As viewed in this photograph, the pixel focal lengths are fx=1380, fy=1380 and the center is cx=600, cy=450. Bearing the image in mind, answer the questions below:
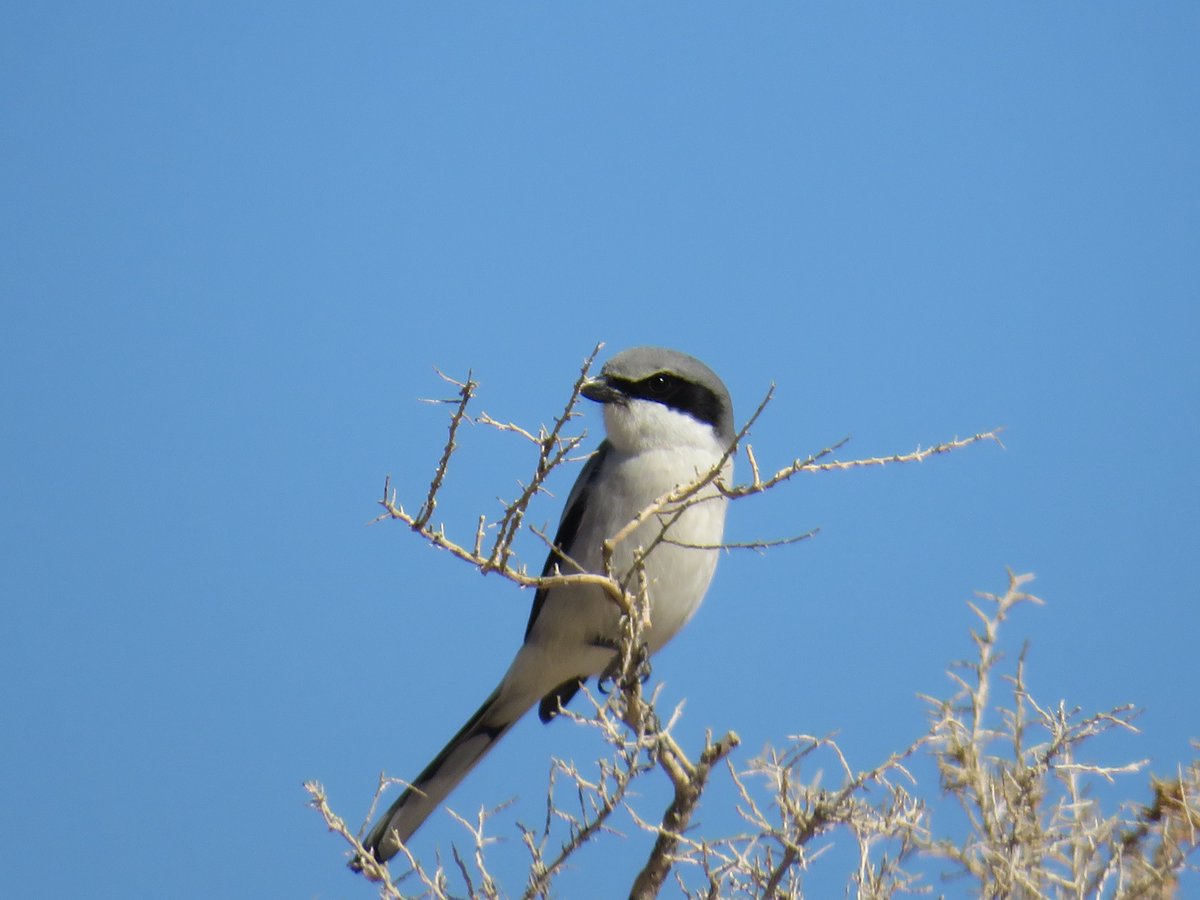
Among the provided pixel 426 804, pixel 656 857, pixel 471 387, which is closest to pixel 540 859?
pixel 656 857

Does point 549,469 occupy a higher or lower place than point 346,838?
higher

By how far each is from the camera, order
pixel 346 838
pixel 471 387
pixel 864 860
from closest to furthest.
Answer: pixel 471 387 → pixel 864 860 → pixel 346 838

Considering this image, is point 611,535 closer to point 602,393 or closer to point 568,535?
point 568,535

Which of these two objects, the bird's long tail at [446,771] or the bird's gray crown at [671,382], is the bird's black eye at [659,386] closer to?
the bird's gray crown at [671,382]

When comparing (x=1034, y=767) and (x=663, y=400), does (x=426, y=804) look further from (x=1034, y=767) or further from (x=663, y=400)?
(x=1034, y=767)

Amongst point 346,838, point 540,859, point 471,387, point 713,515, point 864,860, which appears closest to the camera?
point 471,387

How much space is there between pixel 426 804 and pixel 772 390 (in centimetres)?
259

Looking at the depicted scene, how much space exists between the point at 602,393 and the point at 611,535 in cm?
54

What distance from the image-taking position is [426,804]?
16.1 ft

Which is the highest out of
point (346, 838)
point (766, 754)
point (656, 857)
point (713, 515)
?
point (713, 515)

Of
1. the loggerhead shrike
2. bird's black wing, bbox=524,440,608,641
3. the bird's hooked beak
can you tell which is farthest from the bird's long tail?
the bird's hooked beak

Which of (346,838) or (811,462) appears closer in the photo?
(811,462)

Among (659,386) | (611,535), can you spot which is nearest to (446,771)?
(611,535)

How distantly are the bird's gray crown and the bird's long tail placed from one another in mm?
1258
